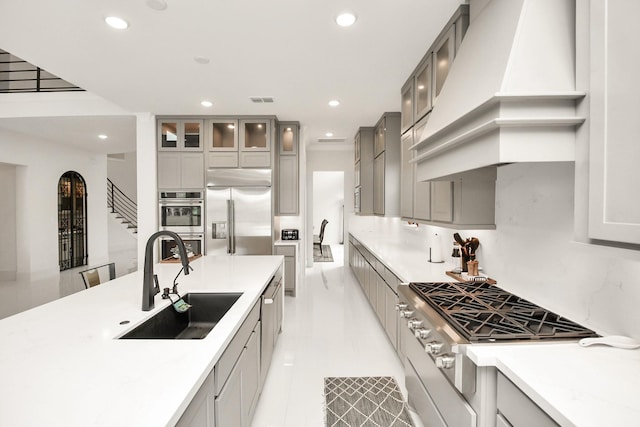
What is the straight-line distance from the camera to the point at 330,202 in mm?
12062

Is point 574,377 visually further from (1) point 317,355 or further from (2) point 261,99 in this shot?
(2) point 261,99

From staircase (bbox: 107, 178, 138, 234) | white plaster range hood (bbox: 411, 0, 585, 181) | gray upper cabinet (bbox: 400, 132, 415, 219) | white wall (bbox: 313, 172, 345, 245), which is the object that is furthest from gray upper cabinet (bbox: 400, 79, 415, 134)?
staircase (bbox: 107, 178, 138, 234)

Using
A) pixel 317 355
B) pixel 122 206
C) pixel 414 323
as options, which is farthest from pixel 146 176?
pixel 122 206

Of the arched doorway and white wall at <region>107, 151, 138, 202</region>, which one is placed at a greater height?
white wall at <region>107, 151, 138, 202</region>

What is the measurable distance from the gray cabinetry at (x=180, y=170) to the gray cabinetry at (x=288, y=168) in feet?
4.31

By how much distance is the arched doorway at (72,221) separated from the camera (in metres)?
7.39

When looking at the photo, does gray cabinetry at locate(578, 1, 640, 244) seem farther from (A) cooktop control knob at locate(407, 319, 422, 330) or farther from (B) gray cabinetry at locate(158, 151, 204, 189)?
(B) gray cabinetry at locate(158, 151, 204, 189)

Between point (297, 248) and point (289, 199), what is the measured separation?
88cm

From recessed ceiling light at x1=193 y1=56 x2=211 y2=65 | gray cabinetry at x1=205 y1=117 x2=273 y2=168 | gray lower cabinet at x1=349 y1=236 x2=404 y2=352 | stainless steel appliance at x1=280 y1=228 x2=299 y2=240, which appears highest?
recessed ceiling light at x1=193 y1=56 x2=211 y2=65

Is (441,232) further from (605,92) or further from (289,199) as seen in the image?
(289,199)

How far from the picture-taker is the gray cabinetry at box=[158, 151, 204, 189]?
492cm

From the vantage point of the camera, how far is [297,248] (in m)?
5.30

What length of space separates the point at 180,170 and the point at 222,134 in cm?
88

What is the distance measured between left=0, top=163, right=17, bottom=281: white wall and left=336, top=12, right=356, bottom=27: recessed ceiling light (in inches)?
307
